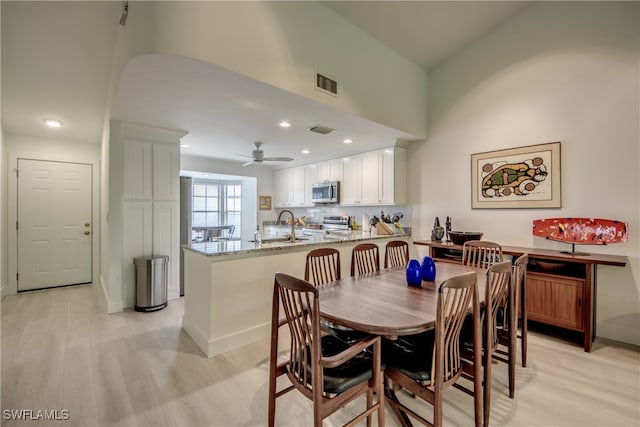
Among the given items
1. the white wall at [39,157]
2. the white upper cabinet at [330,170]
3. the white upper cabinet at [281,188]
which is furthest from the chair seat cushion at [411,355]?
the white wall at [39,157]

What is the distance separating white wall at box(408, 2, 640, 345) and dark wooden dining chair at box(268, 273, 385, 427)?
3008mm

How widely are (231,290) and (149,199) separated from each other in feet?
6.90

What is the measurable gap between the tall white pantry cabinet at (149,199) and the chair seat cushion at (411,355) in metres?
3.41

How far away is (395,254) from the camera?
10.1ft

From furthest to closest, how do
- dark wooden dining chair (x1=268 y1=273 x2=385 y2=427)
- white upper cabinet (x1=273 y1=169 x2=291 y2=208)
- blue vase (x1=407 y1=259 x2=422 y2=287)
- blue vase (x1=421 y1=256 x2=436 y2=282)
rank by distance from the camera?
white upper cabinet (x1=273 y1=169 x2=291 y2=208)
blue vase (x1=421 y1=256 x2=436 y2=282)
blue vase (x1=407 y1=259 x2=422 y2=287)
dark wooden dining chair (x1=268 y1=273 x2=385 y2=427)

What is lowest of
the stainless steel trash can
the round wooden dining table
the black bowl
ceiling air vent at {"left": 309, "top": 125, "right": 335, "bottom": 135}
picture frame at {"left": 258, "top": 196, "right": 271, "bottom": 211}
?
the stainless steel trash can

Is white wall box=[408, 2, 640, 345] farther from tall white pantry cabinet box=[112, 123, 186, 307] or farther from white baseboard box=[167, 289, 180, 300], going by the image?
white baseboard box=[167, 289, 180, 300]

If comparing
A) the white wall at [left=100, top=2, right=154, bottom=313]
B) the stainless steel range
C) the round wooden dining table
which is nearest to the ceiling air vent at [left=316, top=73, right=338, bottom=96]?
the white wall at [left=100, top=2, right=154, bottom=313]

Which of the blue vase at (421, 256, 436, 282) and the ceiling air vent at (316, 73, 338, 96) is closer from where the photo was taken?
the blue vase at (421, 256, 436, 282)

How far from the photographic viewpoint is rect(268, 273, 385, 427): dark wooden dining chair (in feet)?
4.24

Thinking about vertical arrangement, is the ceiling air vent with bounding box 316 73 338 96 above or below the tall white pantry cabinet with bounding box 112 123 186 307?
above

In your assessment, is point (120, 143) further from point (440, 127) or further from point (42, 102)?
point (440, 127)

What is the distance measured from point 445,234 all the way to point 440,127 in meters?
1.58

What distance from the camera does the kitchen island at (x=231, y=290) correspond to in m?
2.55
